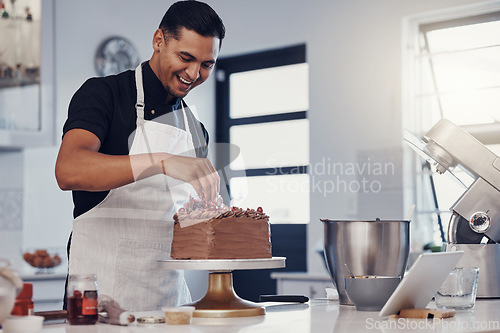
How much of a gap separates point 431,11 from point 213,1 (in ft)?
5.81

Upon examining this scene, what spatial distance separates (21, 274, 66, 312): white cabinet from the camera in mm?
3566

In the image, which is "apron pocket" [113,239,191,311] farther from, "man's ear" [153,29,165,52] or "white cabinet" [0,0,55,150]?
"white cabinet" [0,0,55,150]

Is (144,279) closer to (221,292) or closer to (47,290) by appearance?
(221,292)

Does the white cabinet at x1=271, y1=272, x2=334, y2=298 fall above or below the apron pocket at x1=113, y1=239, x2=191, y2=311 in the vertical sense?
below

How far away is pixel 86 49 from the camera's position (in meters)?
4.53

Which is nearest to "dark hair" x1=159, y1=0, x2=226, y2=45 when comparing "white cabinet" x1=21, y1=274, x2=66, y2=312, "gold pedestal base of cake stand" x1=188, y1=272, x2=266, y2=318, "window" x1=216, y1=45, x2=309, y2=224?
"gold pedestal base of cake stand" x1=188, y1=272, x2=266, y2=318

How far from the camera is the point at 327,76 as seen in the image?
4754mm

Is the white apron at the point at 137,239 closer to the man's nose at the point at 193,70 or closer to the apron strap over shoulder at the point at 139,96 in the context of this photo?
the apron strap over shoulder at the point at 139,96

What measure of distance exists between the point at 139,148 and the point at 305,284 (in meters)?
2.35

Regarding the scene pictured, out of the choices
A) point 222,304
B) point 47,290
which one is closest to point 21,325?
point 222,304

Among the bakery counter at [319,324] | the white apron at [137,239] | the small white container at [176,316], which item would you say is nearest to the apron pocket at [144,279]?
the white apron at [137,239]

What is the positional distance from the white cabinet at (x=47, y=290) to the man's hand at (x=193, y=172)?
2.17 m

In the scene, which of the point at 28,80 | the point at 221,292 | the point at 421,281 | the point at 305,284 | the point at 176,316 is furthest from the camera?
the point at 305,284

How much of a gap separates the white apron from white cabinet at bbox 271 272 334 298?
6.93ft
